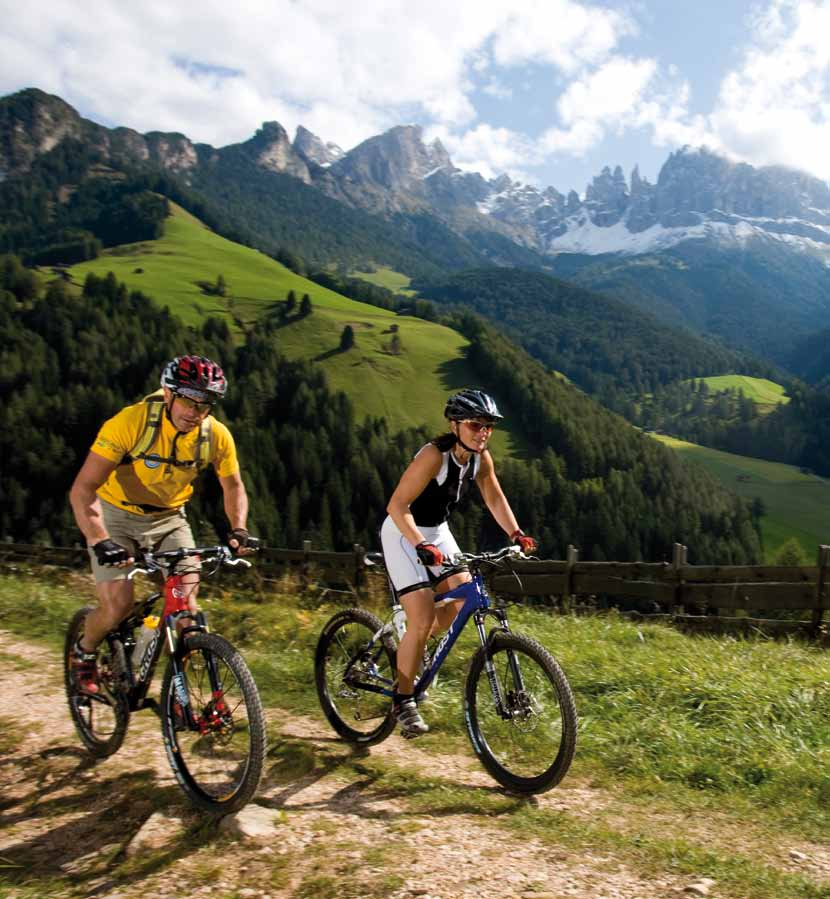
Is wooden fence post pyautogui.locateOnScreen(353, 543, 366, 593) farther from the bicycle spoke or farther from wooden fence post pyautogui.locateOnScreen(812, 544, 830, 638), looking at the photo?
the bicycle spoke

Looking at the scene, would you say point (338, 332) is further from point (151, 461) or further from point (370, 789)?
point (370, 789)

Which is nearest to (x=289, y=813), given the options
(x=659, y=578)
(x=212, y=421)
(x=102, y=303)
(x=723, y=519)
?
(x=212, y=421)

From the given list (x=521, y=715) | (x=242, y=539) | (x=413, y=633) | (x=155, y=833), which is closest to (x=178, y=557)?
(x=242, y=539)

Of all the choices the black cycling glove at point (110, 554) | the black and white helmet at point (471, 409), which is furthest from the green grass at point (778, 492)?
the black cycling glove at point (110, 554)

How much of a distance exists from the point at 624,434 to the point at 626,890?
136 metres

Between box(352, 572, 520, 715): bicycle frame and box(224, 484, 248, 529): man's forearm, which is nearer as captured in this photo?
box(352, 572, 520, 715): bicycle frame

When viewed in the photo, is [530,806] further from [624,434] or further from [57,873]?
[624,434]

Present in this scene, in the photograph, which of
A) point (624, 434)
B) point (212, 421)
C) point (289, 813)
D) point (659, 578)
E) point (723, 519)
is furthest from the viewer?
point (624, 434)

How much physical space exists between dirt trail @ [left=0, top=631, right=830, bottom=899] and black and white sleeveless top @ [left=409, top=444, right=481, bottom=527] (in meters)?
2.00

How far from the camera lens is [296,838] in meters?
4.54

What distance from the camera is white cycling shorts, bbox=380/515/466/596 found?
5.66 m

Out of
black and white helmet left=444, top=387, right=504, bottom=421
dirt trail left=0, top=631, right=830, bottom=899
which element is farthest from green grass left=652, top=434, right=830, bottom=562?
dirt trail left=0, top=631, right=830, bottom=899

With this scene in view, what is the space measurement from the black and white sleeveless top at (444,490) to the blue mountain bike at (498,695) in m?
0.44

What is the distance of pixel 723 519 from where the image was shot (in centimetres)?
11025
